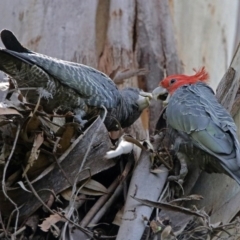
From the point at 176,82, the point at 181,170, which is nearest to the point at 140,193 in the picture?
the point at 181,170

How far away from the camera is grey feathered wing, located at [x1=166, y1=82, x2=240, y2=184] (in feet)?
9.06

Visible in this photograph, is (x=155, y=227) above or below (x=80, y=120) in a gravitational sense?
below

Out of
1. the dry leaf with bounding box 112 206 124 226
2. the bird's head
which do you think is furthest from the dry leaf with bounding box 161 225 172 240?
the bird's head

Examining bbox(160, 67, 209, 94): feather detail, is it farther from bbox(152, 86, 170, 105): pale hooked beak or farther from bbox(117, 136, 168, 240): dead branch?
bbox(117, 136, 168, 240): dead branch

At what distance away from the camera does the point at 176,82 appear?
3.51 m

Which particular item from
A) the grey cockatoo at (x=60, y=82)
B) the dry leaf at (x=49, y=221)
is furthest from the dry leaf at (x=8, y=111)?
the dry leaf at (x=49, y=221)

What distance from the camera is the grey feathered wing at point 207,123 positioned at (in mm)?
2762

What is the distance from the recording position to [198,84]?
3.38 metres

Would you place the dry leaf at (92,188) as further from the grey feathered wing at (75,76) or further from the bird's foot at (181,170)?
the grey feathered wing at (75,76)

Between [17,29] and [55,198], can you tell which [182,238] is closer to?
[55,198]

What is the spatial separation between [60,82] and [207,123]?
0.73 m

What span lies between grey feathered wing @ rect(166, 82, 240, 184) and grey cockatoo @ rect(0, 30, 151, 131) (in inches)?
12.9

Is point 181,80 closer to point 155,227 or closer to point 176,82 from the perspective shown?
point 176,82

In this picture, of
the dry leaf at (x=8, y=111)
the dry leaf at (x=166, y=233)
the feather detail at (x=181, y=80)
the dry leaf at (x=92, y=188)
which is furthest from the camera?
the feather detail at (x=181, y=80)
